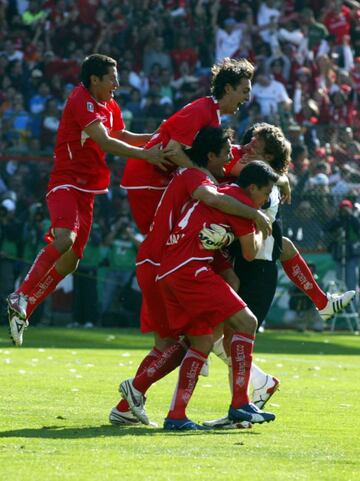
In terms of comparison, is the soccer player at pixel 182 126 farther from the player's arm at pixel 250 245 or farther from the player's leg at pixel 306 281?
the player's leg at pixel 306 281

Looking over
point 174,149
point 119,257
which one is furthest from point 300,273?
point 119,257

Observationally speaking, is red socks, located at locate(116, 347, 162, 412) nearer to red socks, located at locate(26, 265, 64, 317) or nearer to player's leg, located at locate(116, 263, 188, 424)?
player's leg, located at locate(116, 263, 188, 424)

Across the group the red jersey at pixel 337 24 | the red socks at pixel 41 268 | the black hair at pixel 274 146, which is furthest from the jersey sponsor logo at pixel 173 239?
the red jersey at pixel 337 24

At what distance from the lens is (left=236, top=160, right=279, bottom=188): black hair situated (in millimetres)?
8555

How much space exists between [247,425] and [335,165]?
47.9ft

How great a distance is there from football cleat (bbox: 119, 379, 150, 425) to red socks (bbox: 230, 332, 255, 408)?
2.17 ft

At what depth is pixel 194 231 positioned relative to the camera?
8359 mm

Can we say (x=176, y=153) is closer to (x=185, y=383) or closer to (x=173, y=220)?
(x=173, y=220)

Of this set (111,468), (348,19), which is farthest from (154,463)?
(348,19)

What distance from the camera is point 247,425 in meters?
8.49

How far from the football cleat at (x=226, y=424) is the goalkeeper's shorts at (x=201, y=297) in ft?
2.08

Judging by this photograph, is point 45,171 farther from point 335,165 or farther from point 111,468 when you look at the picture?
point 111,468

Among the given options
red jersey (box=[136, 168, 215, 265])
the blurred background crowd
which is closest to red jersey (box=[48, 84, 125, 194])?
red jersey (box=[136, 168, 215, 265])

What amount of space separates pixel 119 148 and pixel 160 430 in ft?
7.55
